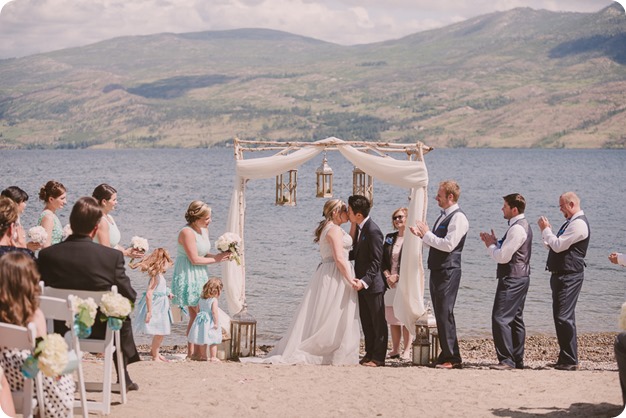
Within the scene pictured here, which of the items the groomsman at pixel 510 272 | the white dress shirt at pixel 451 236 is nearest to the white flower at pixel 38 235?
the white dress shirt at pixel 451 236

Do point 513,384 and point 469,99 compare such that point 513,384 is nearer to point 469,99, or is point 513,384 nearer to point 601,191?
point 601,191

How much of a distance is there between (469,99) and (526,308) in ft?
566

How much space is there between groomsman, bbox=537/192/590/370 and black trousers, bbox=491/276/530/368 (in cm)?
36

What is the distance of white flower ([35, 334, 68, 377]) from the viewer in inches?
237

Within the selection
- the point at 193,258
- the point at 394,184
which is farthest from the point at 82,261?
the point at 394,184

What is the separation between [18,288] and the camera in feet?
20.0

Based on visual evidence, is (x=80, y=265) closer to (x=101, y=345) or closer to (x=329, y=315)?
(x=101, y=345)

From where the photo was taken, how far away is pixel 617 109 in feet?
509

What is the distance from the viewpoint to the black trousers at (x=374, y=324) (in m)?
10.5

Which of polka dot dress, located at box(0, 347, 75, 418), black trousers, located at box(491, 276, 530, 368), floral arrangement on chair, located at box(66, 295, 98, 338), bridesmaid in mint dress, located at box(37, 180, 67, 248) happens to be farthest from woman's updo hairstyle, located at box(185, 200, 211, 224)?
polka dot dress, located at box(0, 347, 75, 418)

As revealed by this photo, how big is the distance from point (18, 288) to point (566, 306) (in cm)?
622

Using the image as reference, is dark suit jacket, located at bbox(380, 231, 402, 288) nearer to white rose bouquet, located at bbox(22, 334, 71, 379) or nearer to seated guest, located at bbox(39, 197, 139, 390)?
seated guest, located at bbox(39, 197, 139, 390)

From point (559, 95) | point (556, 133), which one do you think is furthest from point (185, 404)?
point (559, 95)

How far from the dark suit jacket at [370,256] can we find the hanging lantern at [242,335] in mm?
1549
